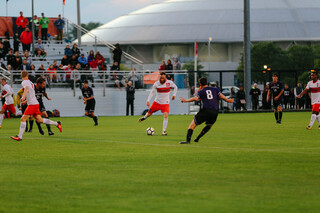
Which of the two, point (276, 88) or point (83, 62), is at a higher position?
point (83, 62)

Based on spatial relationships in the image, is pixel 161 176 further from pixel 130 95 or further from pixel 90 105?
pixel 130 95

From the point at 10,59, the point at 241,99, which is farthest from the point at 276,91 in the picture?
the point at 10,59

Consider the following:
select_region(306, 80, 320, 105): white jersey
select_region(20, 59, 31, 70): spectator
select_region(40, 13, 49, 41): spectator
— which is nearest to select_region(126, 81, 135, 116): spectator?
select_region(20, 59, 31, 70): spectator

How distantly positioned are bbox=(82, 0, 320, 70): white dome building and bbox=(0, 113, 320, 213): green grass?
103098mm

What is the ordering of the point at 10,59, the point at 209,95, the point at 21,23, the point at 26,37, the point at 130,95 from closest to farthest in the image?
the point at 209,95 → the point at 130,95 → the point at 10,59 → the point at 26,37 → the point at 21,23

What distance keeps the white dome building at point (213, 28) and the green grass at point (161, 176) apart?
103098 mm

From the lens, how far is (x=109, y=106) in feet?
150

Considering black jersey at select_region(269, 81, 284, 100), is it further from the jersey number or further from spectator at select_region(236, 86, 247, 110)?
spectator at select_region(236, 86, 247, 110)

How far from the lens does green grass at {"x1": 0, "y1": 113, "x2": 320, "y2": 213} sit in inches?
368

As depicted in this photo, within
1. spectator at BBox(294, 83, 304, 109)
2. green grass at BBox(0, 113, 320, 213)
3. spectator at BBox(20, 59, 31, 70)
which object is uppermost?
spectator at BBox(20, 59, 31, 70)

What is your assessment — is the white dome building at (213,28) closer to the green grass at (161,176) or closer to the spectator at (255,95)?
the spectator at (255,95)

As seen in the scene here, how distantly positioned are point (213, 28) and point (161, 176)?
112 meters

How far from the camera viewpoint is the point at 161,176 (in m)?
12.0

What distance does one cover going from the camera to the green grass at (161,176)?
368 inches
